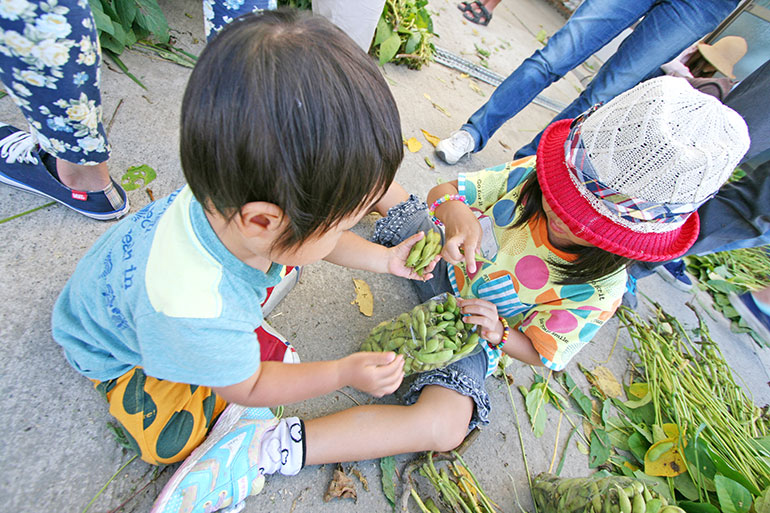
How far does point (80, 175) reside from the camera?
139cm

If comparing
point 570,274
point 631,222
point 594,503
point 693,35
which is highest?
point 693,35

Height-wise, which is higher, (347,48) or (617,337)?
(347,48)

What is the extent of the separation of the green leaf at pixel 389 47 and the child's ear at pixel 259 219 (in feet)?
8.14

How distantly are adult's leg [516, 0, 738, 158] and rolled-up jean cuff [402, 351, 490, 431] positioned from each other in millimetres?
1864

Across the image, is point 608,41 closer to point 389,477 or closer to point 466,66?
point 466,66

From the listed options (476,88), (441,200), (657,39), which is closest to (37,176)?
(441,200)

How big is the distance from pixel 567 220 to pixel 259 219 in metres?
0.85

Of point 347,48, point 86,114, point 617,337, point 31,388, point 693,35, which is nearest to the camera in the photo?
point 347,48

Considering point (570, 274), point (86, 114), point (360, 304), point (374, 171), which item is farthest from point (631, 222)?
point (86, 114)

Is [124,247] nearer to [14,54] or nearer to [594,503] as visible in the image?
[14,54]

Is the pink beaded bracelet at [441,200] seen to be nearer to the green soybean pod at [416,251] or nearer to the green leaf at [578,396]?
the green soybean pod at [416,251]

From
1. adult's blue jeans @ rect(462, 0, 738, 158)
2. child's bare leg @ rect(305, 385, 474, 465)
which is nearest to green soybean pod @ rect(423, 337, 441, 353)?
child's bare leg @ rect(305, 385, 474, 465)

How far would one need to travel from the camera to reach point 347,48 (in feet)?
2.21

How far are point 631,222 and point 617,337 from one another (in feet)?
4.62
